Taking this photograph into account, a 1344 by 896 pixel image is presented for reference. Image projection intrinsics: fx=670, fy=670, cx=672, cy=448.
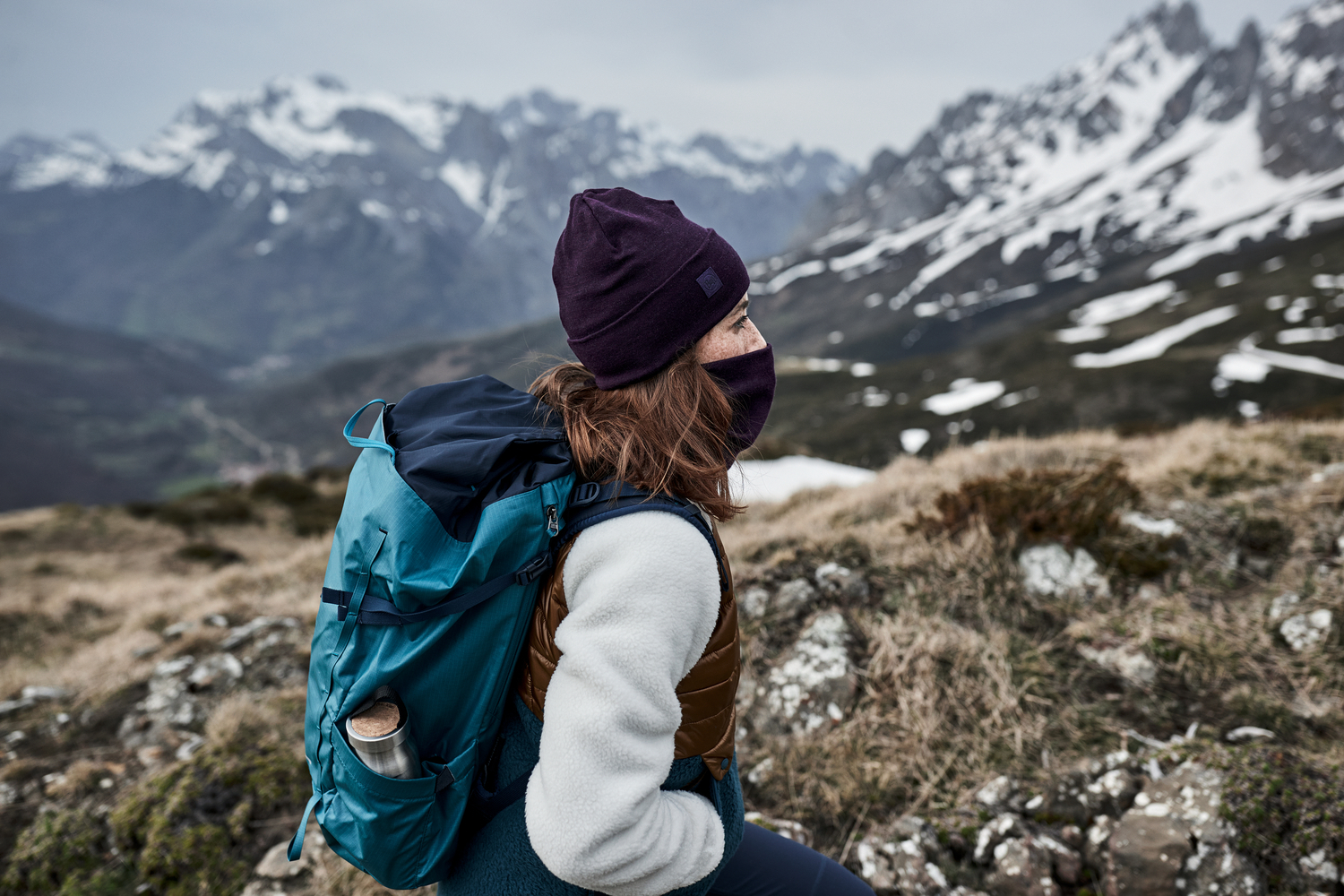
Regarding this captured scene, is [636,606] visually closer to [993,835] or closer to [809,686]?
[993,835]

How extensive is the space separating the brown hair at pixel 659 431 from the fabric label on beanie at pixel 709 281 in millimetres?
172

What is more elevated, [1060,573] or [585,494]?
[585,494]

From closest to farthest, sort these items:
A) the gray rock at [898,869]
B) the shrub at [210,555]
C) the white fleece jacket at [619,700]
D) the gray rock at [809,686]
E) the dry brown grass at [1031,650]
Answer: the white fleece jacket at [619,700] < the gray rock at [898,869] < the dry brown grass at [1031,650] < the gray rock at [809,686] < the shrub at [210,555]

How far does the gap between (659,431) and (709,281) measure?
0.45 meters

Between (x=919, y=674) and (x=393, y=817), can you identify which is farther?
(x=919, y=674)

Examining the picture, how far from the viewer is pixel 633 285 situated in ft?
5.77

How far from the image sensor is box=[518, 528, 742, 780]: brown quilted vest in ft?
5.10

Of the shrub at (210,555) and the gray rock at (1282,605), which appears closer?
the gray rock at (1282,605)

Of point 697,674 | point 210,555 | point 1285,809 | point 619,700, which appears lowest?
point 210,555

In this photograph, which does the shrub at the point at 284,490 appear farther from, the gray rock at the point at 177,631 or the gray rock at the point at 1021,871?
the gray rock at the point at 1021,871

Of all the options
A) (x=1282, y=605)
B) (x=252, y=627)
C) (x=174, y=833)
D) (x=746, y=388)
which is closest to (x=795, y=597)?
(x=1282, y=605)

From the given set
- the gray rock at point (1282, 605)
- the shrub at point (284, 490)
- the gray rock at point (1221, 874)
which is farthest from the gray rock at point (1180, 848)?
the shrub at point (284, 490)

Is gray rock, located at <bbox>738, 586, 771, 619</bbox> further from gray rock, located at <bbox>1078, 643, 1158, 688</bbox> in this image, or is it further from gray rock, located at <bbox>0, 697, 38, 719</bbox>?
gray rock, located at <bbox>0, 697, 38, 719</bbox>

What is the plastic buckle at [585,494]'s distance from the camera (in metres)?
1.56
